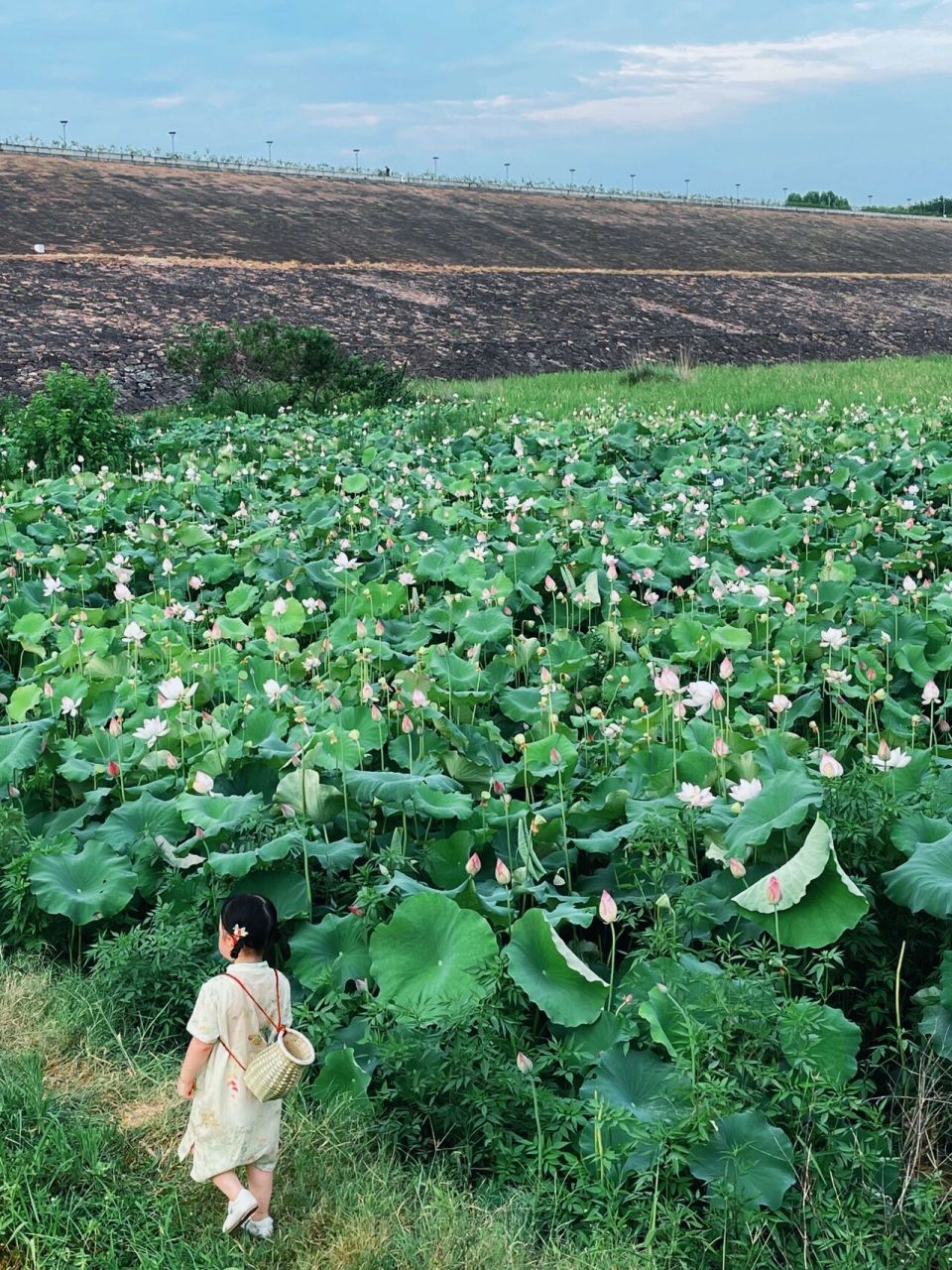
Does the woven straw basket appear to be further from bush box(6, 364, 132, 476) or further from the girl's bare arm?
bush box(6, 364, 132, 476)

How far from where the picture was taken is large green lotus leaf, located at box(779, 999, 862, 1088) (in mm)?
2367

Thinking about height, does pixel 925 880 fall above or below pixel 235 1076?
above

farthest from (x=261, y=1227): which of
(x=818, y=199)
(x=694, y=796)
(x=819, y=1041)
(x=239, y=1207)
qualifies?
(x=818, y=199)

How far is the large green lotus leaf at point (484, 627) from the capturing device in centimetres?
477

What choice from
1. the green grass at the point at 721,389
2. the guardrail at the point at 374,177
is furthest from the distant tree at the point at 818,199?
the green grass at the point at 721,389

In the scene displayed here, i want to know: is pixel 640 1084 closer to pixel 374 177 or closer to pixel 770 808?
pixel 770 808

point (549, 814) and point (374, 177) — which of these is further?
point (374, 177)

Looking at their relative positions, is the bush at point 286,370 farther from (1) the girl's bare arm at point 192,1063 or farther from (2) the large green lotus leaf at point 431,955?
(1) the girl's bare arm at point 192,1063

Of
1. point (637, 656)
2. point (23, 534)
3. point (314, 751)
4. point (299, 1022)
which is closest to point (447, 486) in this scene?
point (23, 534)

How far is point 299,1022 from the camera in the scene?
2.76m

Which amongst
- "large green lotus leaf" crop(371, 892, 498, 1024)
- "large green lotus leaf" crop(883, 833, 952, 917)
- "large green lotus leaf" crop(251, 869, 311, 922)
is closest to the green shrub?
"large green lotus leaf" crop(251, 869, 311, 922)

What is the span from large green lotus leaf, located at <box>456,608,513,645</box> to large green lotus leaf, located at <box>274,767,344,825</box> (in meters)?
1.56

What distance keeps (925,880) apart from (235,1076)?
1570mm

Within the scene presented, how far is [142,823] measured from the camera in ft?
11.2
